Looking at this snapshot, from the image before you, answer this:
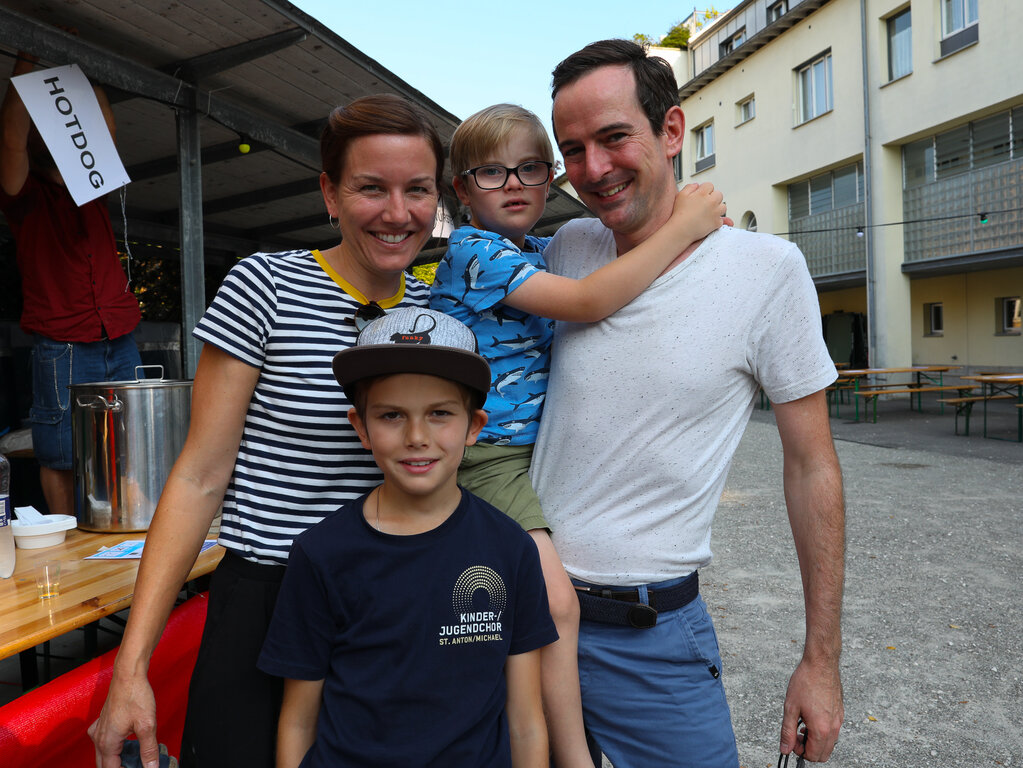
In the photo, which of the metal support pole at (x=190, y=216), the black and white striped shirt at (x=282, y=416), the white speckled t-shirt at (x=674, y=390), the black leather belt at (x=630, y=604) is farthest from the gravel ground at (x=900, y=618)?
the metal support pole at (x=190, y=216)

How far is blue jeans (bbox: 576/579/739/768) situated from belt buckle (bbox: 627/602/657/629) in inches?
1.2

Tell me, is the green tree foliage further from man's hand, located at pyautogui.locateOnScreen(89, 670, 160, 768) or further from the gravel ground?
man's hand, located at pyautogui.locateOnScreen(89, 670, 160, 768)

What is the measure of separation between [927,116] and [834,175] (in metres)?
3.55

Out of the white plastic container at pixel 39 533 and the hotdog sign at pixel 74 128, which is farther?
the hotdog sign at pixel 74 128

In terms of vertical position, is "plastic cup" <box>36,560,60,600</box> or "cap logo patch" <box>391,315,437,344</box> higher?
"cap logo patch" <box>391,315,437,344</box>

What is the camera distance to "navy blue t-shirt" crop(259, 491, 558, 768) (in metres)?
1.44

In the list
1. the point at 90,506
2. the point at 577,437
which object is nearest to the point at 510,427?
the point at 577,437

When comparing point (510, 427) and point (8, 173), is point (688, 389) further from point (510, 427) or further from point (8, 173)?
point (8, 173)

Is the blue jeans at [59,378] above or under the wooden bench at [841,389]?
above

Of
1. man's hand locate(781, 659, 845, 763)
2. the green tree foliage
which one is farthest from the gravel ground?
the green tree foliage

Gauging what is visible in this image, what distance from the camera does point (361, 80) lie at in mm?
5184

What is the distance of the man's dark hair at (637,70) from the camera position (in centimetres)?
171

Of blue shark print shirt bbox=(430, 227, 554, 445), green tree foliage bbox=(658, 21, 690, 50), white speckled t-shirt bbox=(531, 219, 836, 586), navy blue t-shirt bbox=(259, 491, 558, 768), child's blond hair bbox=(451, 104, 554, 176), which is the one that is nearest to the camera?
navy blue t-shirt bbox=(259, 491, 558, 768)

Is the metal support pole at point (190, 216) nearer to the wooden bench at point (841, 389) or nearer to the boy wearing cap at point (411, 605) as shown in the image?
the boy wearing cap at point (411, 605)
